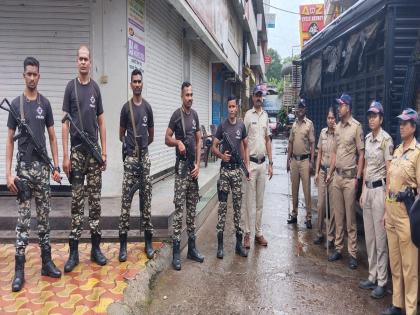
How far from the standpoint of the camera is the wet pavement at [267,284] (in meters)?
3.80

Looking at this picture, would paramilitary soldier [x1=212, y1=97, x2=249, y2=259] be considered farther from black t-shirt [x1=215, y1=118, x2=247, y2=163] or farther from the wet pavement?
the wet pavement

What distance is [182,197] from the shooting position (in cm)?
459

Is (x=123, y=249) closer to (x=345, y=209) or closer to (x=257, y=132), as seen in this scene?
(x=257, y=132)

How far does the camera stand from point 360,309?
12.4 ft

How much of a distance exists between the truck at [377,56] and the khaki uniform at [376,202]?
793 millimetres

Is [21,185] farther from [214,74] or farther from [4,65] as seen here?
[214,74]

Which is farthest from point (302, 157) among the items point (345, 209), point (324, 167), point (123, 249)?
point (123, 249)

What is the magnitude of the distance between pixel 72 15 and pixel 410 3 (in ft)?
15.6

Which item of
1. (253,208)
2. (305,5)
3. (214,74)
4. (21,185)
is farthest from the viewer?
(305,5)

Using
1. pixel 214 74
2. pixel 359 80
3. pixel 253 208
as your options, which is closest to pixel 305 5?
pixel 214 74

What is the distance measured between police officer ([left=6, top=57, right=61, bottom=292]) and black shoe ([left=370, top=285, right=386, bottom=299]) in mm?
3243

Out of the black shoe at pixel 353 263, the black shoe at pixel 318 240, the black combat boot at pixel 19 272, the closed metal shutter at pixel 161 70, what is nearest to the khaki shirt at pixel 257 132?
the black shoe at pixel 318 240

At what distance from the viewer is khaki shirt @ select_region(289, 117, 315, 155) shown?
6.35 meters

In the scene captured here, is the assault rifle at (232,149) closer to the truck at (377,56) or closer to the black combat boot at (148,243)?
the black combat boot at (148,243)
